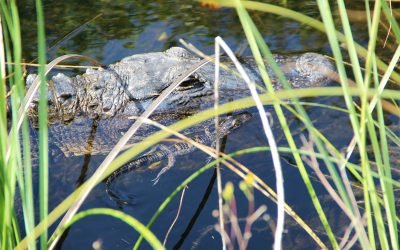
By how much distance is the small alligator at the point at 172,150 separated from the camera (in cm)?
342

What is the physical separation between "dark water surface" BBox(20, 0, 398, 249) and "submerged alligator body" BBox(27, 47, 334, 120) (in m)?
0.23

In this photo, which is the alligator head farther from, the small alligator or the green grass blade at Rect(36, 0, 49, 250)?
the green grass blade at Rect(36, 0, 49, 250)

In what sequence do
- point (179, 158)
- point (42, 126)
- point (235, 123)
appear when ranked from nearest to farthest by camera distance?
1. point (42, 126)
2. point (179, 158)
3. point (235, 123)

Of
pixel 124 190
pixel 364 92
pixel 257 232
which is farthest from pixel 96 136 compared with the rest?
pixel 364 92

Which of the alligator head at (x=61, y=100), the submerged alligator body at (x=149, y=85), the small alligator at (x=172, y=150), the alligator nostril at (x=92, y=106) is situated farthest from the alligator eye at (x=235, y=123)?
the alligator head at (x=61, y=100)

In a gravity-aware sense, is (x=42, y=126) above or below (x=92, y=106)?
above

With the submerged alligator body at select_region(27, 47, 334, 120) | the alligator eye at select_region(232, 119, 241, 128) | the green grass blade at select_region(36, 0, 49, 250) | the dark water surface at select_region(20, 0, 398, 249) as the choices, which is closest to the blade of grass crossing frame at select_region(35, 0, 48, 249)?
the green grass blade at select_region(36, 0, 49, 250)

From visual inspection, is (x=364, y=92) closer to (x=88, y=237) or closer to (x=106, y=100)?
(x=88, y=237)

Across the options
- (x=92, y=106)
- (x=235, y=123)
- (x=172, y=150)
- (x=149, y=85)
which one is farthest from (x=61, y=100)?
(x=235, y=123)

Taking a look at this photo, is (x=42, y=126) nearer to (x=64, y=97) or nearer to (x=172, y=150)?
(x=172, y=150)

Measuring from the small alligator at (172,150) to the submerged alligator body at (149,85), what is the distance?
28 centimetres

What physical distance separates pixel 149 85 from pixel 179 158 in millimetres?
677

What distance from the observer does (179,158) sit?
138 inches

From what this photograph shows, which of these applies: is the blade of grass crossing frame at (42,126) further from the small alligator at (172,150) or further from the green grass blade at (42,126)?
the small alligator at (172,150)
